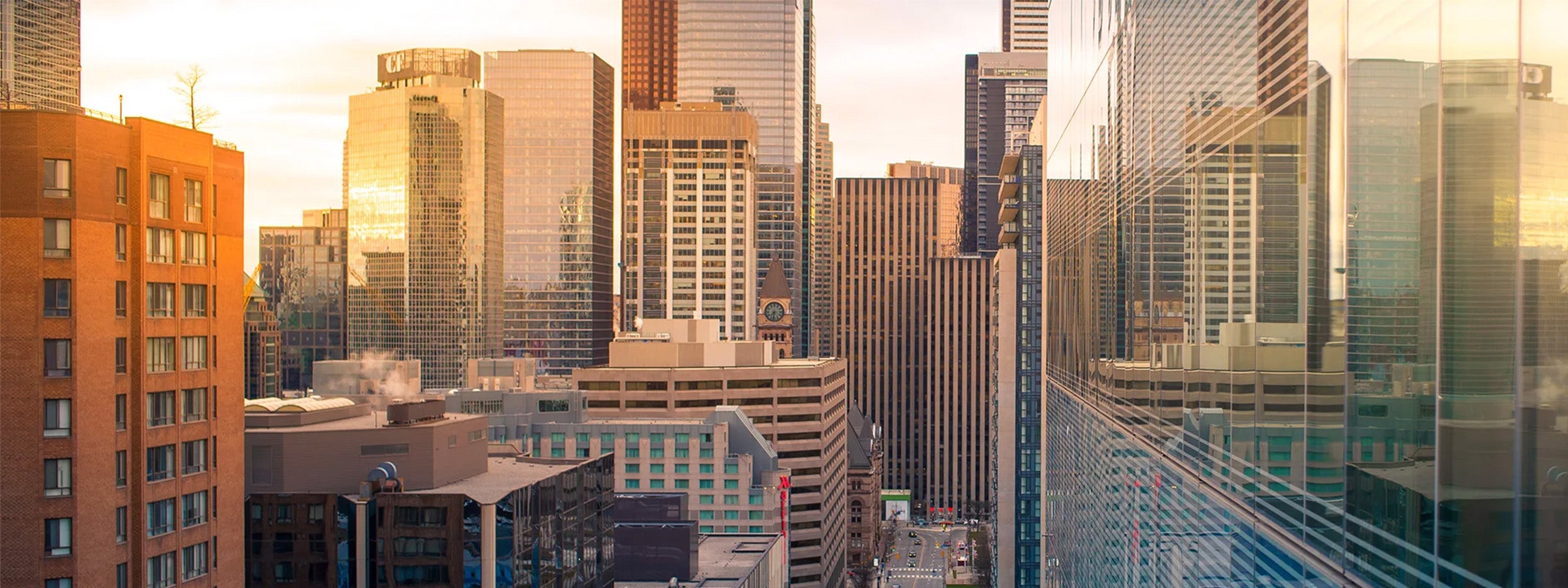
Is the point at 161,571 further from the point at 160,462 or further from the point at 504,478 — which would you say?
the point at 504,478

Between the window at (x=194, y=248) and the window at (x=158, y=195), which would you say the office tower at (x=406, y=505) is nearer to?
the window at (x=194, y=248)

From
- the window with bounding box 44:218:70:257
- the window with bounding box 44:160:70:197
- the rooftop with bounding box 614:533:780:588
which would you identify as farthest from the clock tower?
the window with bounding box 44:160:70:197

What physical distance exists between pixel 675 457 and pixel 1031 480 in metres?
25.7

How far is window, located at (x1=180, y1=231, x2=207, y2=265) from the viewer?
108 ft

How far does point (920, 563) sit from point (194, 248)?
147 m

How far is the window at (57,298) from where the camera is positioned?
95.5ft

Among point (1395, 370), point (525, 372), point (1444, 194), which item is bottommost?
point (525, 372)

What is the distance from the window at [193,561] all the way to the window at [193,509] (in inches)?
23.5

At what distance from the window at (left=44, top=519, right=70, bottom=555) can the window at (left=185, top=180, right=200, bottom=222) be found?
8.27 meters

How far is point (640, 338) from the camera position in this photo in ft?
385

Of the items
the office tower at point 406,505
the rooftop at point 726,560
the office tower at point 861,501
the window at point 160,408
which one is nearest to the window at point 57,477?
the window at point 160,408

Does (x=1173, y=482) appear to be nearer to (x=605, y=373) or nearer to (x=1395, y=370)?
(x=1395, y=370)

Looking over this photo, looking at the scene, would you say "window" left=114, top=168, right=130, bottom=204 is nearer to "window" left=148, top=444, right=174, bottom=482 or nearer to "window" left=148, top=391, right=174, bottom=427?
"window" left=148, top=391, right=174, bottom=427

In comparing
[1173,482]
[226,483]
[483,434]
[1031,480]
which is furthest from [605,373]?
[1173,482]
